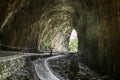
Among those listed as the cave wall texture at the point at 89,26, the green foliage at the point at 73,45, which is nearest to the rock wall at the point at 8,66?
the cave wall texture at the point at 89,26

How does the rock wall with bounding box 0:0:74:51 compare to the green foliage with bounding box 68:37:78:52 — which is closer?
the rock wall with bounding box 0:0:74:51

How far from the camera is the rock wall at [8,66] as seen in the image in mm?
11162

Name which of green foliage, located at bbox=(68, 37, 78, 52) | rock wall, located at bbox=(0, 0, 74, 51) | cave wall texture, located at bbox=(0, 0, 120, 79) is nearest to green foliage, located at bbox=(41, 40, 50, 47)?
rock wall, located at bbox=(0, 0, 74, 51)

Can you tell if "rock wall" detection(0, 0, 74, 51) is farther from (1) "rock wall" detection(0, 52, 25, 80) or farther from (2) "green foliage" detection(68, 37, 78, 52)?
(2) "green foliage" detection(68, 37, 78, 52)

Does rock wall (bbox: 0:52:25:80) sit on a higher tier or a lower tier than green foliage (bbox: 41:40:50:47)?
lower

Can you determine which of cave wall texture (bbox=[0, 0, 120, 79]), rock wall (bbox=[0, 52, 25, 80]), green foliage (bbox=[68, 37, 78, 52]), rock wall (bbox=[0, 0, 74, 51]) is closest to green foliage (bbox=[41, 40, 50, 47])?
rock wall (bbox=[0, 0, 74, 51])

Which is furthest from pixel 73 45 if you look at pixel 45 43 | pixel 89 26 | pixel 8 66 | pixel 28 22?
pixel 8 66

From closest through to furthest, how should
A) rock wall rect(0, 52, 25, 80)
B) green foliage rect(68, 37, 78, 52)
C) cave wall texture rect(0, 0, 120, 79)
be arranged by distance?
rock wall rect(0, 52, 25, 80) → cave wall texture rect(0, 0, 120, 79) → green foliage rect(68, 37, 78, 52)

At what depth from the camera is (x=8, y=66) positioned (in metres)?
12.3

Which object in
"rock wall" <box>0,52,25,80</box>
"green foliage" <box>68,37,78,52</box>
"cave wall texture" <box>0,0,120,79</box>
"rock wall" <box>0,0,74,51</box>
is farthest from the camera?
"green foliage" <box>68,37,78,52</box>

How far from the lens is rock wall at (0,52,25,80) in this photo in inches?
439

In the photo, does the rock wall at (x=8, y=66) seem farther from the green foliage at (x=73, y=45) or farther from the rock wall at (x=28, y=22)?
the green foliage at (x=73, y=45)

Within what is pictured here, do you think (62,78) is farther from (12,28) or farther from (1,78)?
(12,28)

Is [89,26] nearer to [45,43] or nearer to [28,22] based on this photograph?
[28,22]
